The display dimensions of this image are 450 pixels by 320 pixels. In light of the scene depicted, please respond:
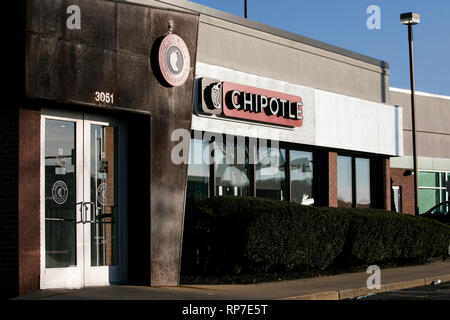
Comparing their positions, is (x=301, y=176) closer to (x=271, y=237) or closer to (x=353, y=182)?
(x=353, y=182)

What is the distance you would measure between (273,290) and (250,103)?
6071 millimetres

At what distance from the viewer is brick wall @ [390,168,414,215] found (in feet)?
109

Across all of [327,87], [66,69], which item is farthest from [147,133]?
[327,87]

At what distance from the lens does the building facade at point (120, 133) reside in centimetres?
1095

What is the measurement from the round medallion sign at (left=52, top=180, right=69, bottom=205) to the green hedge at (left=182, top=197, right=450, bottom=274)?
4.02 m

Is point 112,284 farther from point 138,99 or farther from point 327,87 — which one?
point 327,87

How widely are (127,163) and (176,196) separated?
1.09 meters

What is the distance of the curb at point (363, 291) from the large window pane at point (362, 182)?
6737mm

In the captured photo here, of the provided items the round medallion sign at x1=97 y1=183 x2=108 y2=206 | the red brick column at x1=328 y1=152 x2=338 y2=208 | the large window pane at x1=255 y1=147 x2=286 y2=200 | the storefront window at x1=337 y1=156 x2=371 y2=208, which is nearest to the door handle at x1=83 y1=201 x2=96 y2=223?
the round medallion sign at x1=97 y1=183 x2=108 y2=206

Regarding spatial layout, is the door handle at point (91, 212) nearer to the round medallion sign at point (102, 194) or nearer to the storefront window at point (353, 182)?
the round medallion sign at point (102, 194)

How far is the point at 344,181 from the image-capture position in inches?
872

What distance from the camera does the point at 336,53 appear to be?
850 inches

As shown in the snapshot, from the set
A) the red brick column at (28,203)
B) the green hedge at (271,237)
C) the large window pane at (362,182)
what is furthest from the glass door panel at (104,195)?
the large window pane at (362,182)
